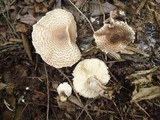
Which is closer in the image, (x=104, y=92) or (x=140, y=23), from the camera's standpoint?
(x=104, y=92)

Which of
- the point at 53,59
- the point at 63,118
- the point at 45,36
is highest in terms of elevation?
the point at 45,36

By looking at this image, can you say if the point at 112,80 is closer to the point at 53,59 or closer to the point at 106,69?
the point at 106,69

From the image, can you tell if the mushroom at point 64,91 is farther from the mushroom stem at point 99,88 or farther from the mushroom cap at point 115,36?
the mushroom cap at point 115,36

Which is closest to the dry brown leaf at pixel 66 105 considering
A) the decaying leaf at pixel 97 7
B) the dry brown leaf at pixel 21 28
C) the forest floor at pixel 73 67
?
the forest floor at pixel 73 67

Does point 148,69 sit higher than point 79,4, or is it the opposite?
point 79,4

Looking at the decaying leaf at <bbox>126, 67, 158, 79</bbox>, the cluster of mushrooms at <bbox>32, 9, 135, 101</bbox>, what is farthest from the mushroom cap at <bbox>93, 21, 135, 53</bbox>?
the decaying leaf at <bbox>126, 67, 158, 79</bbox>

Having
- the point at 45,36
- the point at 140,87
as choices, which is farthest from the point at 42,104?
the point at 140,87
